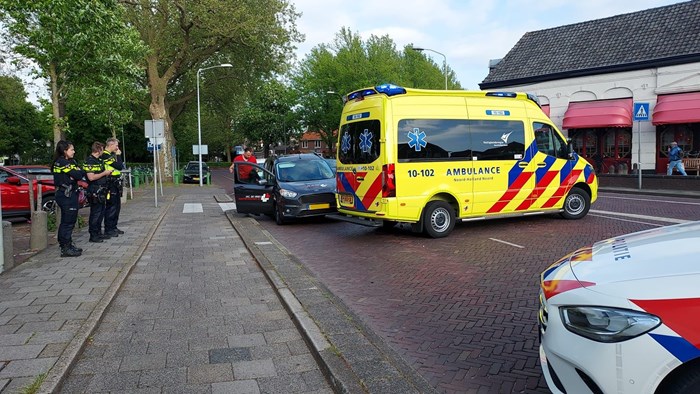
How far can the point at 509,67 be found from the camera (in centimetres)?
2886

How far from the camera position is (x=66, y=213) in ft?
25.2

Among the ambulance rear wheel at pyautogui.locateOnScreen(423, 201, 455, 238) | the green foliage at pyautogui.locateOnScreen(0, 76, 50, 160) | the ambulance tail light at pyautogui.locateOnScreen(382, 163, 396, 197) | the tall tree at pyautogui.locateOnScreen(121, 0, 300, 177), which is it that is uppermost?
the tall tree at pyautogui.locateOnScreen(121, 0, 300, 177)

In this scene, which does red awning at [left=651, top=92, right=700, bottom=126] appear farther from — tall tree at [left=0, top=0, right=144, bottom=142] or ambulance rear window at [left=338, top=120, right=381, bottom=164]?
tall tree at [left=0, top=0, right=144, bottom=142]

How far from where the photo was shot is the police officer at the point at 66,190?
7637 mm

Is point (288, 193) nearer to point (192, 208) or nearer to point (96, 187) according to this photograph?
point (96, 187)

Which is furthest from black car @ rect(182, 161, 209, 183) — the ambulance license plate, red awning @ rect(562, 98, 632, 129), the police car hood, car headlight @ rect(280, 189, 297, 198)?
the police car hood

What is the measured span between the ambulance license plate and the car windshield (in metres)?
2.46

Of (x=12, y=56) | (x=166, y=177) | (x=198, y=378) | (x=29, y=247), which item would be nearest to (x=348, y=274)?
(x=198, y=378)

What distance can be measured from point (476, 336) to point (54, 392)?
3217 mm

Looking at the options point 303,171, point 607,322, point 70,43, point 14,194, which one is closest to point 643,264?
point 607,322

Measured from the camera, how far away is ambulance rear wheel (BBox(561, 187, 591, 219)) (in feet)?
36.1

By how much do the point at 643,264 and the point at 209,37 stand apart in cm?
2749

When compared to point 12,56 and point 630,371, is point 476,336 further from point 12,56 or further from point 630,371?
point 12,56

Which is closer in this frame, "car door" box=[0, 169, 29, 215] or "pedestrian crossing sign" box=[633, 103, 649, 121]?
"car door" box=[0, 169, 29, 215]
